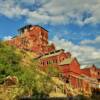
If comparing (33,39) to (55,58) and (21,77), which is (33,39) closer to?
(55,58)

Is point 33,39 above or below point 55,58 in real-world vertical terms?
above

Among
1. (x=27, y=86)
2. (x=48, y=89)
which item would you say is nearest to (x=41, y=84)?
(x=48, y=89)

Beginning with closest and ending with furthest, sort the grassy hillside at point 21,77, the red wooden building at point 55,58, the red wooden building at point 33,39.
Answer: the grassy hillside at point 21,77
the red wooden building at point 55,58
the red wooden building at point 33,39

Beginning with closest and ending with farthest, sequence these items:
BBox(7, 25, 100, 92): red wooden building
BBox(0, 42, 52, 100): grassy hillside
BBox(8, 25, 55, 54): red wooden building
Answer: BBox(0, 42, 52, 100): grassy hillside → BBox(7, 25, 100, 92): red wooden building → BBox(8, 25, 55, 54): red wooden building

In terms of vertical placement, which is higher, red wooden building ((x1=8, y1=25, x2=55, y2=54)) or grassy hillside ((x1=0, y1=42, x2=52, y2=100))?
red wooden building ((x1=8, y1=25, x2=55, y2=54))

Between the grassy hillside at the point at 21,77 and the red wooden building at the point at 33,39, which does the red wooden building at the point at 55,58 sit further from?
the grassy hillside at the point at 21,77

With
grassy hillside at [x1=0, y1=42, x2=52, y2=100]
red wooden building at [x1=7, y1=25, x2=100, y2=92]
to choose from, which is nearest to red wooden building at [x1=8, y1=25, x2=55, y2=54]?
red wooden building at [x1=7, y1=25, x2=100, y2=92]

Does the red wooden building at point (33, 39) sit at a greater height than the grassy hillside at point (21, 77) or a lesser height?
greater

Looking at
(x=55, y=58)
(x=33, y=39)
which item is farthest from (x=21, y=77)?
(x=33, y=39)

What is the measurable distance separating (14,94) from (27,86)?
4.11 meters

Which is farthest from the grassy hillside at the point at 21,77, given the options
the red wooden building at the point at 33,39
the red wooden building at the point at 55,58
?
the red wooden building at the point at 33,39

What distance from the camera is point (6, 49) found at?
50938 mm

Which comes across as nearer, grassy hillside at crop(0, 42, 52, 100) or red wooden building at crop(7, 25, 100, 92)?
grassy hillside at crop(0, 42, 52, 100)

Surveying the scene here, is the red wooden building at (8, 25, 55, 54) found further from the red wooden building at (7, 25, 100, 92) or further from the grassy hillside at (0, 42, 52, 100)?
the grassy hillside at (0, 42, 52, 100)
